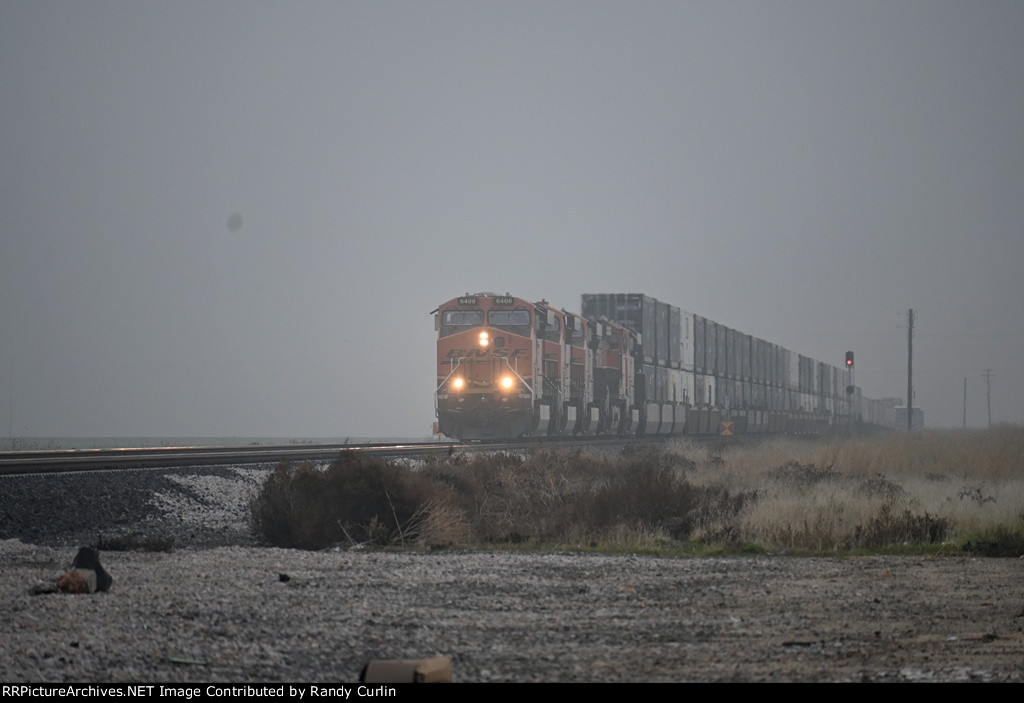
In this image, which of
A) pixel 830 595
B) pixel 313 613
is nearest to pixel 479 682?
pixel 313 613

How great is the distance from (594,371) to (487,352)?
625 centimetres

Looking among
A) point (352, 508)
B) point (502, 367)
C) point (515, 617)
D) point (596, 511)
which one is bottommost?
point (515, 617)

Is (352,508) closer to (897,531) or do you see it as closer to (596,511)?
(596,511)

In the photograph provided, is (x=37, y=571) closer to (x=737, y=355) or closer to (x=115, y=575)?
(x=115, y=575)

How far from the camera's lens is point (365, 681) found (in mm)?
4871

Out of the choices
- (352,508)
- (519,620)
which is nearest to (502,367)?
(352,508)

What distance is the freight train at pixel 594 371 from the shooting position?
1247 inches

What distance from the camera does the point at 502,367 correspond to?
31375mm

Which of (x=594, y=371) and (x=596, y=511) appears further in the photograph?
(x=594, y=371)

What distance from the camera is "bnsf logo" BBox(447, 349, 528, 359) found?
3134 centimetres

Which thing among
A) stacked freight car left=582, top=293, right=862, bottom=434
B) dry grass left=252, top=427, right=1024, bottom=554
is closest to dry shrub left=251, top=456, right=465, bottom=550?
dry grass left=252, top=427, right=1024, bottom=554

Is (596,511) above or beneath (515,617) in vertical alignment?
above

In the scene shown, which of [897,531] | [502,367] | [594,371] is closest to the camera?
[897,531]

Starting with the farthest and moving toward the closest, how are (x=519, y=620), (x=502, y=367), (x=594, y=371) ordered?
(x=594, y=371) → (x=502, y=367) → (x=519, y=620)
